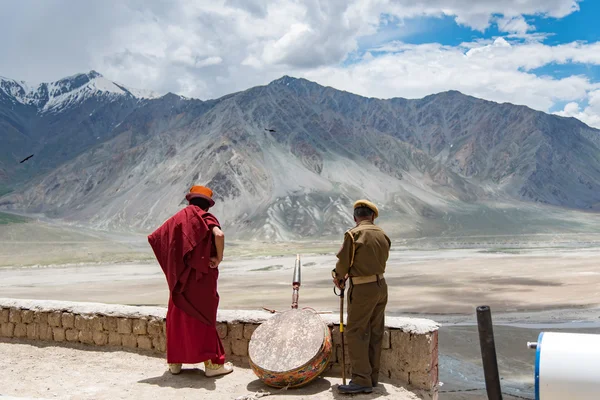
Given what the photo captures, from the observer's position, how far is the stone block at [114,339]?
5.97m

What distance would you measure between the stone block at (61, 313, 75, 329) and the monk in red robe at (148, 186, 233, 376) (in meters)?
1.65

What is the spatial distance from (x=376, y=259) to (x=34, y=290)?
2259 centimetres

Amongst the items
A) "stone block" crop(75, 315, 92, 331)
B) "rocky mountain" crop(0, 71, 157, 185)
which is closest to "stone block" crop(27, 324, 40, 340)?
"stone block" crop(75, 315, 92, 331)

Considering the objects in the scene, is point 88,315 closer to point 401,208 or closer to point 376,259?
point 376,259

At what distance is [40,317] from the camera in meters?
6.26

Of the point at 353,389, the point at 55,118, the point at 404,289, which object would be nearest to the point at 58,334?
the point at 353,389

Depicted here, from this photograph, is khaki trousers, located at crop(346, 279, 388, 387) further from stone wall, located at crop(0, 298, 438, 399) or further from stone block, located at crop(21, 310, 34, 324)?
stone block, located at crop(21, 310, 34, 324)

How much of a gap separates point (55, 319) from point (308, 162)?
5961cm

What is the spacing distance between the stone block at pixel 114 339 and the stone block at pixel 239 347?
4.01 feet

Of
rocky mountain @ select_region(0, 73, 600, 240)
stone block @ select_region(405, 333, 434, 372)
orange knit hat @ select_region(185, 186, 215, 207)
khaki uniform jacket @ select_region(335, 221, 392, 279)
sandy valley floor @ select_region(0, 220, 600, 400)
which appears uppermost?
rocky mountain @ select_region(0, 73, 600, 240)

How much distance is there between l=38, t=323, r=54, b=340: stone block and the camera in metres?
6.24

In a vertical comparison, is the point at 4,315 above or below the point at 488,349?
below

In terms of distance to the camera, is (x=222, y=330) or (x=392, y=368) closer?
(x=392, y=368)

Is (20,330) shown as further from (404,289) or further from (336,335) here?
(404,289)
